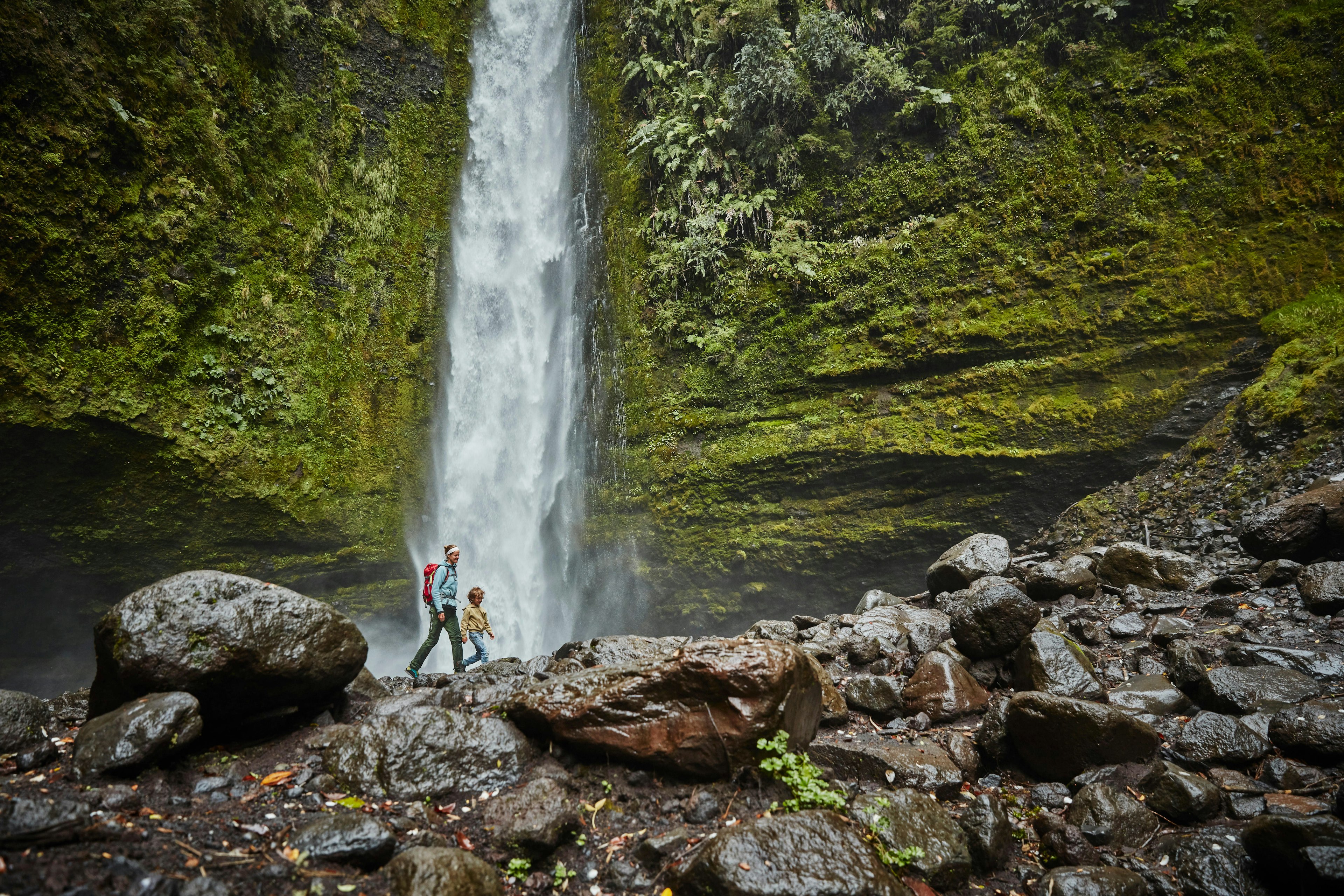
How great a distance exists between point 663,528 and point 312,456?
652 centimetres

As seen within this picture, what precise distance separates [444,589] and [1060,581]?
674 centimetres

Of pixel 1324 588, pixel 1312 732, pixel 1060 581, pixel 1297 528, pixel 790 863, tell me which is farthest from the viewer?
pixel 1060 581

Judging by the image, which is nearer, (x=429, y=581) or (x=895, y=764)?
(x=895, y=764)

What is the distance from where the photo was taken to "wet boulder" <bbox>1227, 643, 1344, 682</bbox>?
3818 millimetres

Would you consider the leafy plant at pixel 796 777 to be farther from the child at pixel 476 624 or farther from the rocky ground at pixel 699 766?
the child at pixel 476 624

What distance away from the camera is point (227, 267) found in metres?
10.0

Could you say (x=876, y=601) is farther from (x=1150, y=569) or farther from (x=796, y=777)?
(x=796, y=777)

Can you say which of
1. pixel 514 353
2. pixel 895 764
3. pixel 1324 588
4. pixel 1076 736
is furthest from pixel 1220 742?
pixel 514 353

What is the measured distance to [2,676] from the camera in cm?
952

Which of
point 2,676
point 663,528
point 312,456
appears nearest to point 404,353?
point 312,456

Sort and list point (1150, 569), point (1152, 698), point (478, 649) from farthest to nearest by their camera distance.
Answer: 1. point (478, 649)
2. point (1150, 569)
3. point (1152, 698)

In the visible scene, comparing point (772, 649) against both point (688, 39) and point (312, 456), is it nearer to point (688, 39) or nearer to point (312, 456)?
point (312, 456)

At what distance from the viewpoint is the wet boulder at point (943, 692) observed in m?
4.43

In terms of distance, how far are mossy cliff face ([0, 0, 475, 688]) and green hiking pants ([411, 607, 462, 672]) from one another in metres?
5.06
